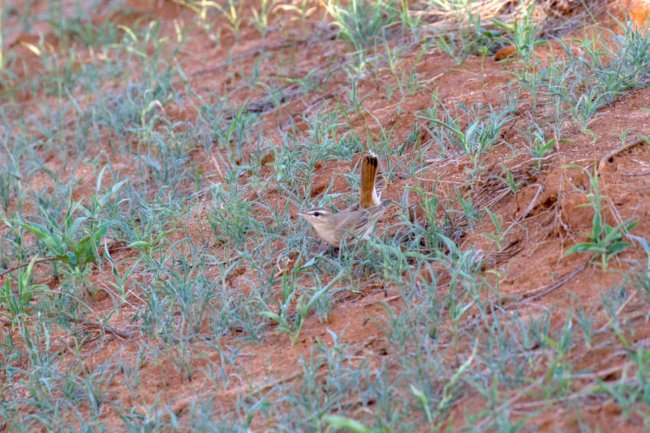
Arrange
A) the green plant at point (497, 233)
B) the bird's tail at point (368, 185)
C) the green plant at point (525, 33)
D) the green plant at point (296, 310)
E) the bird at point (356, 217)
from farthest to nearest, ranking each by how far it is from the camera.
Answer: the green plant at point (525, 33), the bird's tail at point (368, 185), the bird at point (356, 217), the green plant at point (497, 233), the green plant at point (296, 310)

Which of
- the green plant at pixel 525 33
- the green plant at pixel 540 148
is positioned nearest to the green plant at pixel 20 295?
the green plant at pixel 540 148

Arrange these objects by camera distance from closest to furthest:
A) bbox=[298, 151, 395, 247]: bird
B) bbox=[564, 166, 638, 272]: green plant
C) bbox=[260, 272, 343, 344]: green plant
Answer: bbox=[564, 166, 638, 272]: green plant, bbox=[260, 272, 343, 344]: green plant, bbox=[298, 151, 395, 247]: bird

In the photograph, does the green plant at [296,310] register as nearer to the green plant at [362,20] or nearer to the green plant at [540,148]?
the green plant at [540,148]

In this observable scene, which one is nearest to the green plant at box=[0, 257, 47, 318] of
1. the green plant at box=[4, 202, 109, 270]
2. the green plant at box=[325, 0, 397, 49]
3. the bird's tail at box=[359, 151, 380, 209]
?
the green plant at box=[4, 202, 109, 270]

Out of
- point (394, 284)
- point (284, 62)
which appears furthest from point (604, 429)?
point (284, 62)

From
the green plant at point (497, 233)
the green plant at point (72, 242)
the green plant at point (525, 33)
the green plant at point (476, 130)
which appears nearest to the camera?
the green plant at point (497, 233)

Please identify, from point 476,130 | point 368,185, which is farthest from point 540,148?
point 368,185

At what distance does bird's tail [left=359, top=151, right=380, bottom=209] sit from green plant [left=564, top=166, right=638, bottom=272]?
1186mm

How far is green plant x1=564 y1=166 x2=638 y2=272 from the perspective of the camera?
3.99 meters

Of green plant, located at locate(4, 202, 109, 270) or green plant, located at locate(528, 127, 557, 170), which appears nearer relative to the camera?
green plant, located at locate(528, 127, 557, 170)

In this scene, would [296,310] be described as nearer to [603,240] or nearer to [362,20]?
[603,240]

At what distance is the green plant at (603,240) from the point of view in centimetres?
399

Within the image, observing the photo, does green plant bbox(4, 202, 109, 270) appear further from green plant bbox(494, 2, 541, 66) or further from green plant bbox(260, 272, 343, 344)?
green plant bbox(494, 2, 541, 66)

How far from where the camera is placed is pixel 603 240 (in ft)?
13.1
